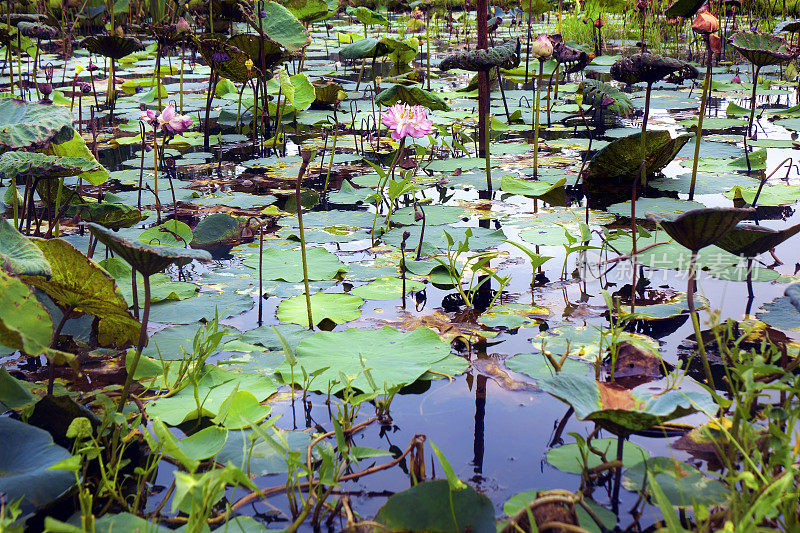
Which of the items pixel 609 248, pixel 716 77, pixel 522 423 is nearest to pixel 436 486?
pixel 522 423

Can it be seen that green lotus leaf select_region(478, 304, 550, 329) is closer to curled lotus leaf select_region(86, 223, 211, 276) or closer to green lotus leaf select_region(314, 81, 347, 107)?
curled lotus leaf select_region(86, 223, 211, 276)

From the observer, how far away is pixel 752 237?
1.43 meters

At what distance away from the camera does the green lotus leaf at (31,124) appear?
1547 millimetres

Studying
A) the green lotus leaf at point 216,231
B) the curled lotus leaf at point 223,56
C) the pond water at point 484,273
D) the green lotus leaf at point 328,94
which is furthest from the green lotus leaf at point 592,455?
the green lotus leaf at point 328,94

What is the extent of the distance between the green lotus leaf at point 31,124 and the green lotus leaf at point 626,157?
1.91 m

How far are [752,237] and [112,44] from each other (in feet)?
10.9

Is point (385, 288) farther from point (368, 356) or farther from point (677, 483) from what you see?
point (677, 483)

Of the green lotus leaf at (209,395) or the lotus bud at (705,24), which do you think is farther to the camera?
the lotus bud at (705,24)

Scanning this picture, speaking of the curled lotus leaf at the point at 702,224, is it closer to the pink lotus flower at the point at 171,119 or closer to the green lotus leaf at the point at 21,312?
the green lotus leaf at the point at 21,312

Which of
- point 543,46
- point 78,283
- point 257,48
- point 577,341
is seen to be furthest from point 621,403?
point 257,48

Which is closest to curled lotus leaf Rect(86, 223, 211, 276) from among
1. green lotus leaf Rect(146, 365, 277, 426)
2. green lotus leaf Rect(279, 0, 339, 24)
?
green lotus leaf Rect(146, 365, 277, 426)

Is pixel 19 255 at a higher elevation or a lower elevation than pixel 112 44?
lower

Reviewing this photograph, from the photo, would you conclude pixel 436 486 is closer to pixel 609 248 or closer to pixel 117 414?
pixel 117 414

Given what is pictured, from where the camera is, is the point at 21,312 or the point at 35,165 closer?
the point at 21,312
